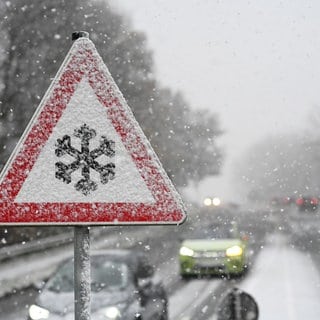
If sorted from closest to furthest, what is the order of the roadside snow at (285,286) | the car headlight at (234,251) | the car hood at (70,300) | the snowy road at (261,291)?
the car hood at (70,300), the roadside snow at (285,286), the snowy road at (261,291), the car headlight at (234,251)

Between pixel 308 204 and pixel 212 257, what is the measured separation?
114 ft

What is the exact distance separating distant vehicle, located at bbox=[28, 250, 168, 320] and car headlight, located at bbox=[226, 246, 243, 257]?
978 centimetres

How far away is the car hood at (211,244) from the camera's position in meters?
21.8

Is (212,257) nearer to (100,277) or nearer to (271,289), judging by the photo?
(271,289)

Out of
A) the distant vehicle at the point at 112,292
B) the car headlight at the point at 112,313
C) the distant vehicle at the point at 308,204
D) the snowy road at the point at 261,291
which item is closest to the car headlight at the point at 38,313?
the distant vehicle at the point at 112,292

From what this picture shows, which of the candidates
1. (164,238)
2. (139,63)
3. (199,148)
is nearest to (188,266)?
(164,238)

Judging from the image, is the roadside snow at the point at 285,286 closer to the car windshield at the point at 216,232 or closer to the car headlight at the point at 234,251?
the car headlight at the point at 234,251

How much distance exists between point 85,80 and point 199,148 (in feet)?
291

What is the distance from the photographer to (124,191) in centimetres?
331

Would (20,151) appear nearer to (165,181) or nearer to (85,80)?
(85,80)

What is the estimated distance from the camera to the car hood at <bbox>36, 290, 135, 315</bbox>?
32.8ft

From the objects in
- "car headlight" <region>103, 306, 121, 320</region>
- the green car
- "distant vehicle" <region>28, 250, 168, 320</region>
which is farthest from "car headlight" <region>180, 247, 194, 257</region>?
"car headlight" <region>103, 306, 121, 320</region>

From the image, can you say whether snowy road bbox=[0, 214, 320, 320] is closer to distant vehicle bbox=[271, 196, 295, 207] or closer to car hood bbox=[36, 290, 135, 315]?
car hood bbox=[36, 290, 135, 315]

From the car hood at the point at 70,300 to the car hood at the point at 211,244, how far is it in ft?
37.3
